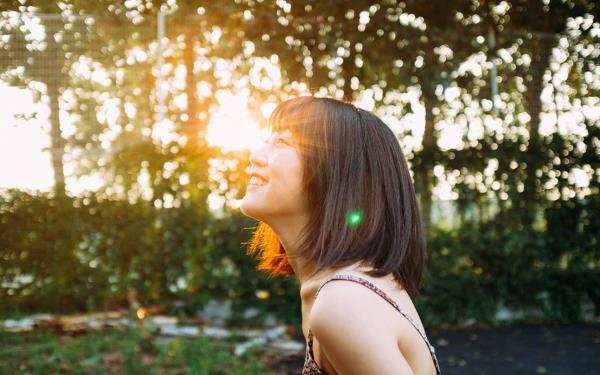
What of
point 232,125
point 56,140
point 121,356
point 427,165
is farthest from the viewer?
point 427,165

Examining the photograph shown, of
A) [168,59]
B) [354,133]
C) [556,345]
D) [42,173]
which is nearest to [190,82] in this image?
[168,59]

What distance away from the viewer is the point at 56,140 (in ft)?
24.1

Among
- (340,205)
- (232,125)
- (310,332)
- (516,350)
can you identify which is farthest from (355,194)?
(232,125)

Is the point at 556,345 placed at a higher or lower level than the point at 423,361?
lower

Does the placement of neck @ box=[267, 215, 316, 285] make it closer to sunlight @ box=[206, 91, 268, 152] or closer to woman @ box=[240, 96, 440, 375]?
woman @ box=[240, 96, 440, 375]

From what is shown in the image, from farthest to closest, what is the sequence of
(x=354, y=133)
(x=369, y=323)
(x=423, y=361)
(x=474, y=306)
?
(x=474, y=306), (x=354, y=133), (x=423, y=361), (x=369, y=323)

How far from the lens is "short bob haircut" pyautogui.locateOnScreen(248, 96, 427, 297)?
164 centimetres

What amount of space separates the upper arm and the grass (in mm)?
3914

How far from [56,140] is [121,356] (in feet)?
9.21

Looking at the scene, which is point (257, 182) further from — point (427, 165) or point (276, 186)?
point (427, 165)

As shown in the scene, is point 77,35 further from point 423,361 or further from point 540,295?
point 423,361

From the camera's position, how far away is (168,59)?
24.3 ft

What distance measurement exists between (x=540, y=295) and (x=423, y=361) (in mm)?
7263

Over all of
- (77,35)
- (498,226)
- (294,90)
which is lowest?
(498,226)
